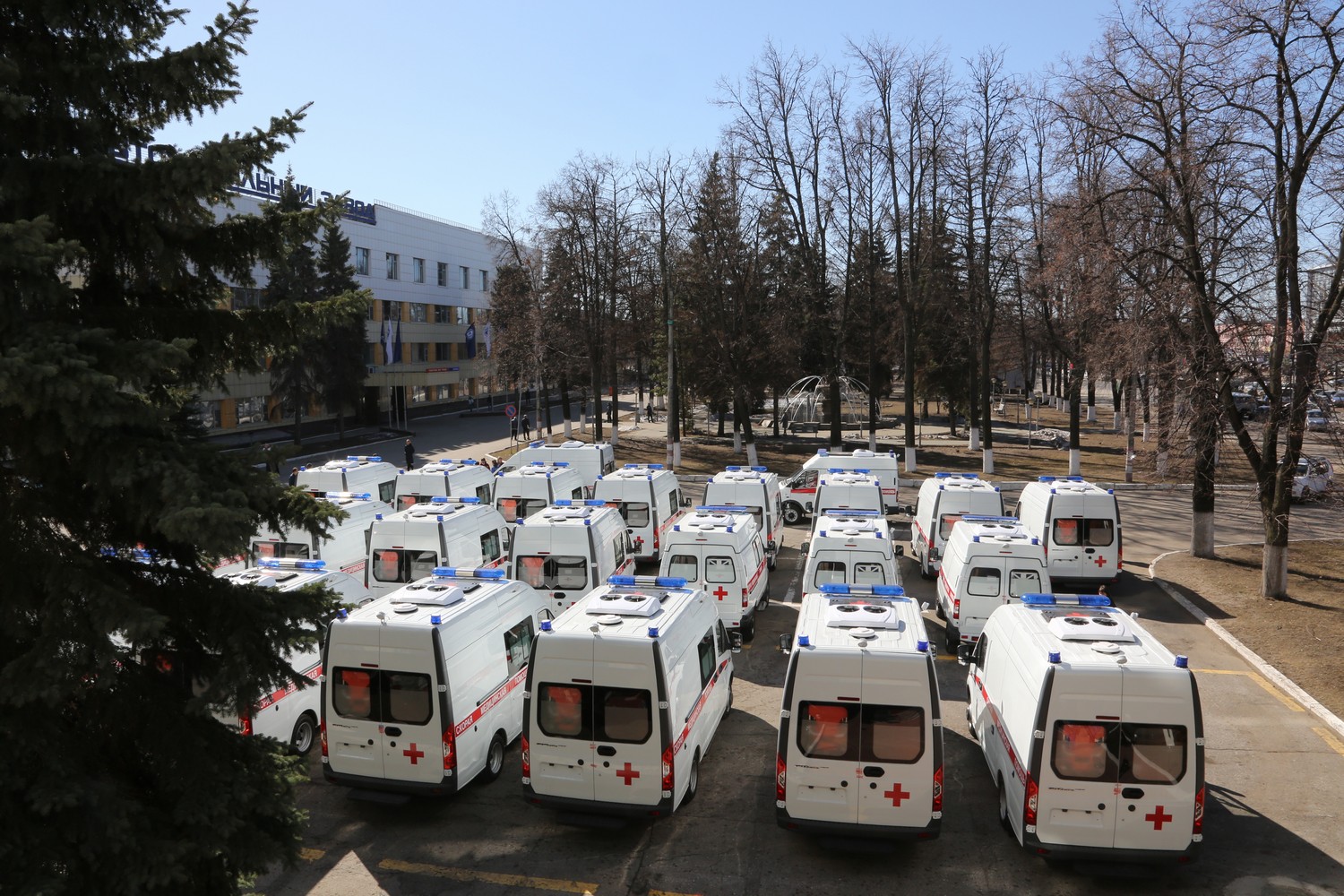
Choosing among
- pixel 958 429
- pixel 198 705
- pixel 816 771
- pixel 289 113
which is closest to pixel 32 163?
pixel 289 113

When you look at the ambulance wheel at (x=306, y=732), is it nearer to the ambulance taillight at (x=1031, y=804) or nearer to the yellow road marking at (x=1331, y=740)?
the ambulance taillight at (x=1031, y=804)

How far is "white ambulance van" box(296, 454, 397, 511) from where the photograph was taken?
24.2m

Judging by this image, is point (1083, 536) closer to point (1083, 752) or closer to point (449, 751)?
point (1083, 752)

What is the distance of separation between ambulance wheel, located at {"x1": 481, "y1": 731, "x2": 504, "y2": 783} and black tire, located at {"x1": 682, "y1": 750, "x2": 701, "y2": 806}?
2.45 m

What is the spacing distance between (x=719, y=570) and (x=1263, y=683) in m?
8.59

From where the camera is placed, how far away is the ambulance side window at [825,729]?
9.02 metres

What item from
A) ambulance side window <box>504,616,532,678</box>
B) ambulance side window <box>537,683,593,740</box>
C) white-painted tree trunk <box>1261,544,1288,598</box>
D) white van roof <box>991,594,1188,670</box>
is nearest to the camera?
white van roof <box>991,594,1188,670</box>

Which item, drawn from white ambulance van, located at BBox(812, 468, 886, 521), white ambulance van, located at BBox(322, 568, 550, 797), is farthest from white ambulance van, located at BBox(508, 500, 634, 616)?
white ambulance van, located at BBox(812, 468, 886, 521)

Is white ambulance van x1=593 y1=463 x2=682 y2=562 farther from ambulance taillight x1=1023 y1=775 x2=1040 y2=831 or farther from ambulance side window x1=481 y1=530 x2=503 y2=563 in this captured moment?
ambulance taillight x1=1023 y1=775 x2=1040 y2=831

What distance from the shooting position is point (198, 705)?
242 inches

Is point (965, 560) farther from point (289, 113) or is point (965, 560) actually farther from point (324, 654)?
point (289, 113)

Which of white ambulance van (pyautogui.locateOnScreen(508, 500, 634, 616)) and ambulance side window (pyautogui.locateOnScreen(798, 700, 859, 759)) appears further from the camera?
white ambulance van (pyautogui.locateOnScreen(508, 500, 634, 616))

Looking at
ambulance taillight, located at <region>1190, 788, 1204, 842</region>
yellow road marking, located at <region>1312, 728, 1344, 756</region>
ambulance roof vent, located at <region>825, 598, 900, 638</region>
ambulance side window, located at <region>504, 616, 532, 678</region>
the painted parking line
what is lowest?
yellow road marking, located at <region>1312, 728, 1344, 756</region>

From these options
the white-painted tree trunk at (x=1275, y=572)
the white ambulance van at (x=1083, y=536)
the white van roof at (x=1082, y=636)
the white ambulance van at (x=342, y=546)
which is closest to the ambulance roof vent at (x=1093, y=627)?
the white van roof at (x=1082, y=636)
